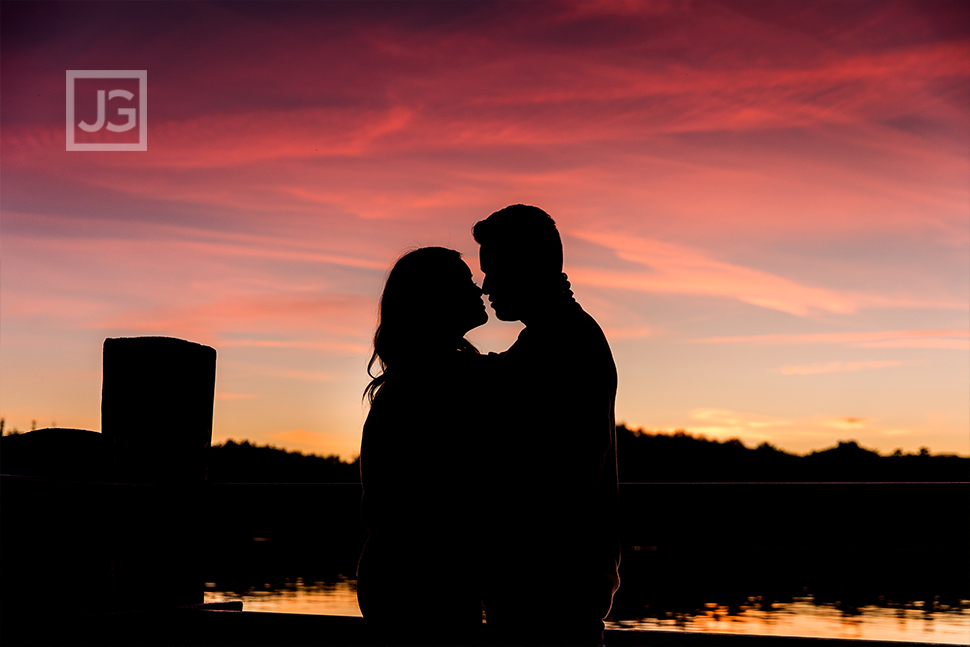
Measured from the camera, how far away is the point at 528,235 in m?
2.35

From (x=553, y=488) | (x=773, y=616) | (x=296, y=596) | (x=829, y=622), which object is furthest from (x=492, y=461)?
(x=773, y=616)

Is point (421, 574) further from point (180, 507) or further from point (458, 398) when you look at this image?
point (180, 507)

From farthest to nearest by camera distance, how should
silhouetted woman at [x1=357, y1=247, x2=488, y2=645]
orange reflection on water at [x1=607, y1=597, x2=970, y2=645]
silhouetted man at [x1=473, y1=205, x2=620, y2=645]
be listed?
orange reflection on water at [x1=607, y1=597, x2=970, y2=645]
silhouetted woman at [x1=357, y1=247, x2=488, y2=645]
silhouetted man at [x1=473, y1=205, x2=620, y2=645]

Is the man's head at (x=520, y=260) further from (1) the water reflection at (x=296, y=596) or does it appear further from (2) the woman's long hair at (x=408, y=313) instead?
(1) the water reflection at (x=296, y=596)

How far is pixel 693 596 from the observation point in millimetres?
49438

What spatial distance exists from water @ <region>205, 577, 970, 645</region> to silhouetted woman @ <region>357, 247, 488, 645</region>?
3188 centimetres

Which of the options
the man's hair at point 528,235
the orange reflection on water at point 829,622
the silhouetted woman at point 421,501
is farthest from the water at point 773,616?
the man's hair at point 528,235

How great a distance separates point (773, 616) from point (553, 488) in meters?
47.1

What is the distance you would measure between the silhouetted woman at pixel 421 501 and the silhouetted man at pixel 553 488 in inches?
3.0

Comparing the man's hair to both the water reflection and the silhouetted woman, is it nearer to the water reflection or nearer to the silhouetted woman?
the silhouetted woman

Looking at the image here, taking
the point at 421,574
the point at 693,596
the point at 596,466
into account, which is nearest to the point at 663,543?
the point at 596,466

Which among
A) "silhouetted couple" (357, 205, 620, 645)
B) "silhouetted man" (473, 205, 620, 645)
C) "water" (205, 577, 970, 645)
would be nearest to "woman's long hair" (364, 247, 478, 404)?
"silhouetted couple" (357, 205, 620, 645)

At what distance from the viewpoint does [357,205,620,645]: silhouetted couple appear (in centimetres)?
204

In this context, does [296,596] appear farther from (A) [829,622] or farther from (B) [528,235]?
(B) [528,235]
